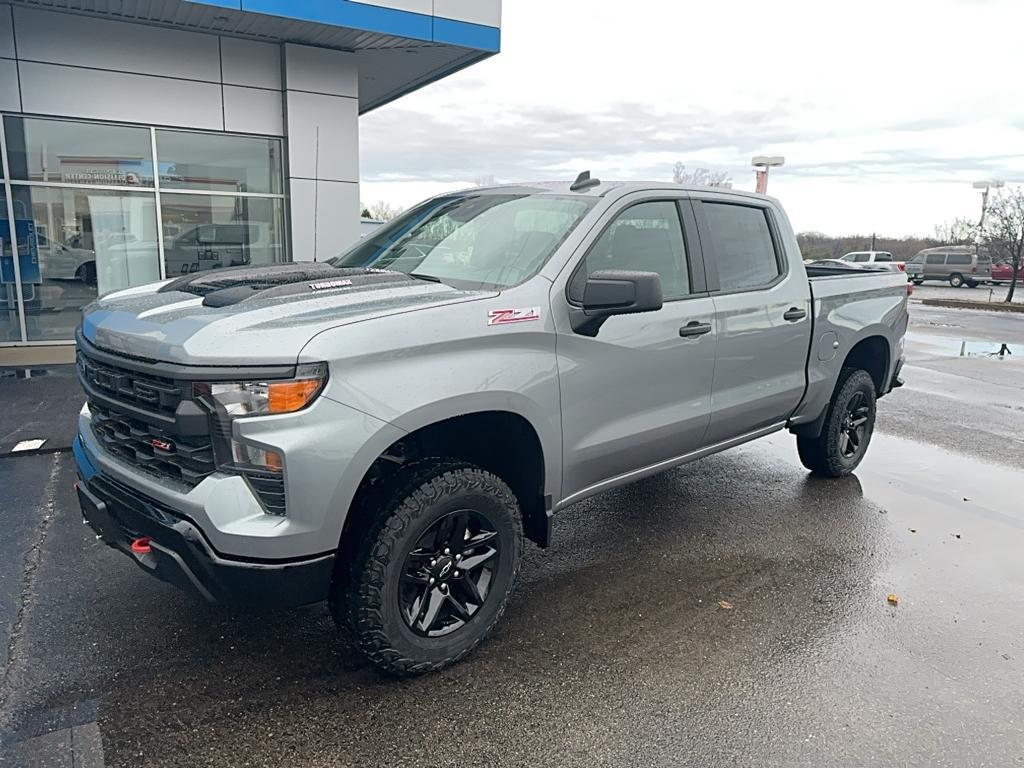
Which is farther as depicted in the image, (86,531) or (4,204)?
(4,204)

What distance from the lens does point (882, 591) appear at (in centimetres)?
394

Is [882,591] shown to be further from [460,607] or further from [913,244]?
[913,244]

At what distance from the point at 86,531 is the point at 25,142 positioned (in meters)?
7.84

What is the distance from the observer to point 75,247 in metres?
10.5

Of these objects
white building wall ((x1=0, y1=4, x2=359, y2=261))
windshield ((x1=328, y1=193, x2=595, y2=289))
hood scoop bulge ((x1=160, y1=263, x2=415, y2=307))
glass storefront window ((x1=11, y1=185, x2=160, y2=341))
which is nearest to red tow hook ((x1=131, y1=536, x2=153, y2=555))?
hood scoop bulge ((x1=160, y1=263, x2=415, y2=307))

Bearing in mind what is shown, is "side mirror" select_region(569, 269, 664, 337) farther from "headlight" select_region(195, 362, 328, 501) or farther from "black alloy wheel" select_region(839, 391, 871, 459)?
"black alloy wheel" select_region(839, 391, 871, 459)

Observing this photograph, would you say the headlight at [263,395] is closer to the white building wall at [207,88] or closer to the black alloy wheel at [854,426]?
A: the black alloy wheel at [854,426]

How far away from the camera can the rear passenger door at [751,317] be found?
4.18 metres

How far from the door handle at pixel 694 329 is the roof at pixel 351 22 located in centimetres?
760

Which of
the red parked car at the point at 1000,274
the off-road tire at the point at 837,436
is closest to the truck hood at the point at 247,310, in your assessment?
the off-road tire at the point at 837,436

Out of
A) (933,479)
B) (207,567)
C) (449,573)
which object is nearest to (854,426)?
(933,479)

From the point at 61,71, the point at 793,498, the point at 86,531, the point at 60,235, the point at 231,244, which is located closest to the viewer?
the point at 86,531

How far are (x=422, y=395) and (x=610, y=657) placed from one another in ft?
4.74

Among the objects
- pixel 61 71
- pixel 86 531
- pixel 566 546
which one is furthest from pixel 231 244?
pixel 566 546
